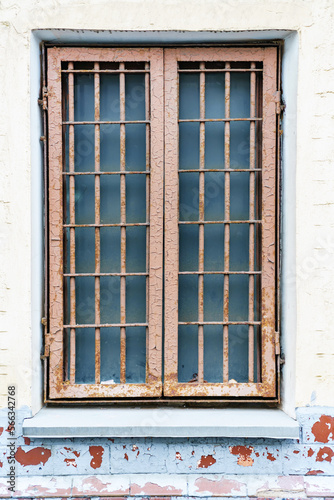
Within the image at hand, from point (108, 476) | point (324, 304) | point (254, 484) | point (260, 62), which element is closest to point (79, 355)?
point (108, 476)

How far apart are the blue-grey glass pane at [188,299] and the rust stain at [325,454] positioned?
3.66 ft

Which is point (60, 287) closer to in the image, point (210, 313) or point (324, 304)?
point (210, 313)

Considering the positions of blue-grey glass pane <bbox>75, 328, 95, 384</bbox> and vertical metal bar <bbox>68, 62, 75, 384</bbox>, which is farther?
blue-grey glass pane <bbox>75, 328, 95, 384</bbox>

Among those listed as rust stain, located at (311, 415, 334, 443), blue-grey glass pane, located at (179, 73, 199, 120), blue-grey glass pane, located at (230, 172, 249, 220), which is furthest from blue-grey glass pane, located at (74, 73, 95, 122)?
rust stain, located at (311, 415, 334, 443)

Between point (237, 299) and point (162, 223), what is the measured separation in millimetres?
717

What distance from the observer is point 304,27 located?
2623 mm

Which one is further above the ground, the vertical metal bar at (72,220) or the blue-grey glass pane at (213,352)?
the vertical metal bar at (72,220)

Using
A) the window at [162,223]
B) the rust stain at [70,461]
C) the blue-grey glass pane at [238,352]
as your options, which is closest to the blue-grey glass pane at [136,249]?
the window at [162,223]

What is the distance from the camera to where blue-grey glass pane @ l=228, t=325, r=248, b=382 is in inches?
113

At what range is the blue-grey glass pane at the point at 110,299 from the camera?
113 inches

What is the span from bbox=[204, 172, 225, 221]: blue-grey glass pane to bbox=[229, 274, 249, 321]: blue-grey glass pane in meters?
0.43

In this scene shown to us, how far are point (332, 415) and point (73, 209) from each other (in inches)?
82.0

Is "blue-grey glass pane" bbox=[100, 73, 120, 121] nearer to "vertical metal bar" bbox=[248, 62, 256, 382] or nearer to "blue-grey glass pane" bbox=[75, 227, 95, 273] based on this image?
"blue-grey glass pane" bbox=[75, 227, 95, 273]

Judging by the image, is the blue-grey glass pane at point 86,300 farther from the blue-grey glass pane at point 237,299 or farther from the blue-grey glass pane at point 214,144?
the blue-grey glass pane at point 214,144
